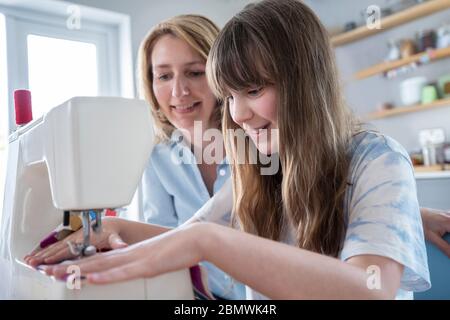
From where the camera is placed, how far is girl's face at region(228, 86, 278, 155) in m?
0.80

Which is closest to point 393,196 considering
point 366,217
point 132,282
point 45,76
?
point 366,217

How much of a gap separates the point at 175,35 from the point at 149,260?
922mm

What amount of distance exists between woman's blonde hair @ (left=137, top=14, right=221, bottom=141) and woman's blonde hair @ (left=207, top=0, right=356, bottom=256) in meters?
0.42

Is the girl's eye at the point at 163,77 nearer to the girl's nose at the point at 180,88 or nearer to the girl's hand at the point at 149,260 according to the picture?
the girl's nose at the point at 180,88

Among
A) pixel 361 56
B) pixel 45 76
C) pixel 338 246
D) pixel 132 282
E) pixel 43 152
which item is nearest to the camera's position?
pixel 132 282

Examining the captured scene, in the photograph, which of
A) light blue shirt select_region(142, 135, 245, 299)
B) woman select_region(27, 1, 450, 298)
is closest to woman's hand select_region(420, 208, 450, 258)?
woman select_region(27, 1, 450, 298)

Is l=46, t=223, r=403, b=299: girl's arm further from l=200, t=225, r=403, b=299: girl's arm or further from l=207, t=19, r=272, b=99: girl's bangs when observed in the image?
l=207, t=19, r=272, b=99: girl's bangs

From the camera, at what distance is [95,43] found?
2.40 m

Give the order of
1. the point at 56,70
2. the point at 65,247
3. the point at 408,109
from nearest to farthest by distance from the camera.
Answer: the point at 65,247 < the point at 56,70 < the point at 408,109

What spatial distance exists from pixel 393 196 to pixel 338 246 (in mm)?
173

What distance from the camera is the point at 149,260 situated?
479mm

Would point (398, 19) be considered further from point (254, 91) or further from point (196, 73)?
point (254, 91)

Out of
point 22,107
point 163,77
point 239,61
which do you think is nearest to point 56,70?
point 163,77
